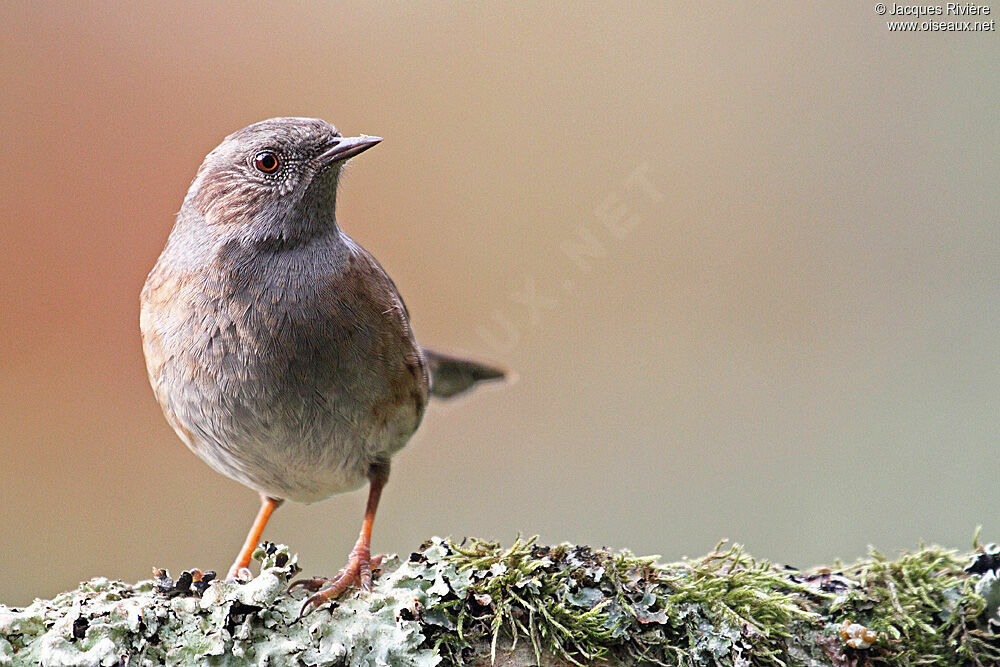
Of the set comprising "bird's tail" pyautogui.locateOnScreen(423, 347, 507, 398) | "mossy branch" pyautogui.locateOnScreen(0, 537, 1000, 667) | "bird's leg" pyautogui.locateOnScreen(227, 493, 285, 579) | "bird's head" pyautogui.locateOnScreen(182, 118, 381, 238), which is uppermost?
"bird's tail" pyautogui.locateOnScreen(423, 347, 507, 398)

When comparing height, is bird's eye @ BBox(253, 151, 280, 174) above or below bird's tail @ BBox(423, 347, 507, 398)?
below

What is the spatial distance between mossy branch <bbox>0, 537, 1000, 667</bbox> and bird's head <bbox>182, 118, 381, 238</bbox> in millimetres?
1391

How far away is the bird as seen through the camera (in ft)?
10.9

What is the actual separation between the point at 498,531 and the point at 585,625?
9.95 feet

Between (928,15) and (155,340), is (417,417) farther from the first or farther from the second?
(928,15)

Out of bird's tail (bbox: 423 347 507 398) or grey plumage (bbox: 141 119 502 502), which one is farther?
bird's tail (bbox: 423 347 507 398)

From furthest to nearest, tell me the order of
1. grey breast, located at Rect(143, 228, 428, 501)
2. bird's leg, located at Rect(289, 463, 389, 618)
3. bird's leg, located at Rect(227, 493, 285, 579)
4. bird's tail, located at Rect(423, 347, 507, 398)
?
bird's tail, located at Rect(423, 347, 507, 398), bird's leg, located at Rect(227, 493, 285, 579), grey breast, located at Rect(143, 228, 428, 501), bird's leg, located at Rect(289, 463, 389, 618)

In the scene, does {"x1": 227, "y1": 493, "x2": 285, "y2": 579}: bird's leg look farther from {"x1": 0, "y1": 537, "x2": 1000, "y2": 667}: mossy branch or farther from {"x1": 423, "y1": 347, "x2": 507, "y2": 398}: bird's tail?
{"x1": 0, "y1": 537, "x2": 1000, "y2": 667}: mossy branch

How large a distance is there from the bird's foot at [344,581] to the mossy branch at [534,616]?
77 millimetres

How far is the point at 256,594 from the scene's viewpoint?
8.45 ft

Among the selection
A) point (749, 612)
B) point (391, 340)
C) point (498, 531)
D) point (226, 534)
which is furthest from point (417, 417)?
point (226, 534)

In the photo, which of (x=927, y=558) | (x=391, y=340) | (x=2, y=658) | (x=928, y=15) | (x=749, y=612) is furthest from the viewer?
(x=928, y=15)

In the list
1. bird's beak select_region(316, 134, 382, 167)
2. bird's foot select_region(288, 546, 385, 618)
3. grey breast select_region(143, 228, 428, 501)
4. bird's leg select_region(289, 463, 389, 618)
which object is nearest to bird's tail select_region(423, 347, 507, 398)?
grey breast select_region(143, 228, 428, 501)

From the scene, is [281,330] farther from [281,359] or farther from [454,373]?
[454,373]
